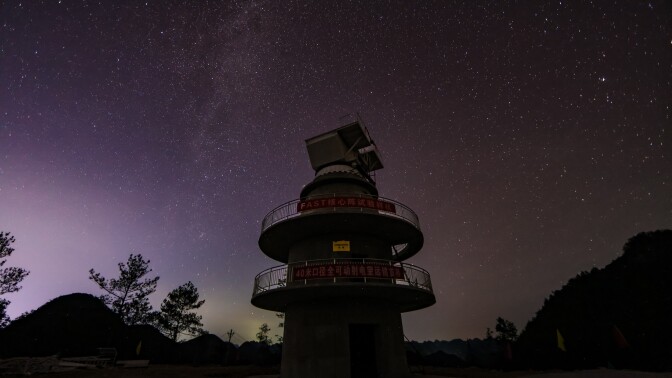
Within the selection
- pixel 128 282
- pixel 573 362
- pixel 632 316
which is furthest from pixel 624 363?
pixel 128 282

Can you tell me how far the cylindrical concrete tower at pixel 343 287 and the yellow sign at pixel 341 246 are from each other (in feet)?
0.21

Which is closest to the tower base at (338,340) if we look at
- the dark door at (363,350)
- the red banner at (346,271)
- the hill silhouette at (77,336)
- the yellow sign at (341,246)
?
the dark door at (363,350)

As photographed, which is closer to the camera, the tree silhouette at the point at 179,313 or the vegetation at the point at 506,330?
the tree silhouette at the point at 179,313

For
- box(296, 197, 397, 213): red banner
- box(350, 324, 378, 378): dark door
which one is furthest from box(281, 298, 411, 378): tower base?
box(296, 197, 397, 213): red banner

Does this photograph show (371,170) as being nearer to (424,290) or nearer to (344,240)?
(344,240)

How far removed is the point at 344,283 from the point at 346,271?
0.73m

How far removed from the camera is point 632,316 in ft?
194

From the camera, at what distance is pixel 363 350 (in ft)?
66.7

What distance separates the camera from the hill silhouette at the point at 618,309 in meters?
47.3

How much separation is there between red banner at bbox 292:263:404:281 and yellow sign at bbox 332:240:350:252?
2.56 metres

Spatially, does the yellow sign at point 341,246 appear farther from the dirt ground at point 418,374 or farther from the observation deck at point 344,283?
the dirt ground at point 418,374

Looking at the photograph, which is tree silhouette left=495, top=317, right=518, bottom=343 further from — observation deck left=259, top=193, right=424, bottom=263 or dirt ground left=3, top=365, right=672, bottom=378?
observation deck left=259, top=193, right=424, bottom=263

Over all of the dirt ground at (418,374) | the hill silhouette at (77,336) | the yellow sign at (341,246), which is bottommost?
the dirt ground at (418,374)

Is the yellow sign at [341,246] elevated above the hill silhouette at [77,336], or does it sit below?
above
